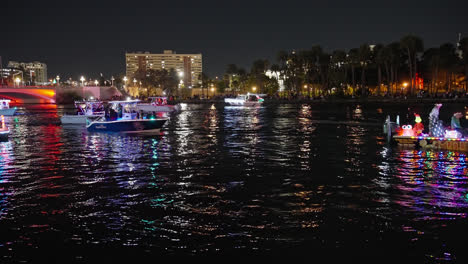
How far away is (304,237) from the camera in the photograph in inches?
444

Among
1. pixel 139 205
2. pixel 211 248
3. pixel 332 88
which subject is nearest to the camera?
pixel 211 248

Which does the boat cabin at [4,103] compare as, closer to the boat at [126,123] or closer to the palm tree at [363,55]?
the boat at [126,123]

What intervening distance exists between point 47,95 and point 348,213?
149800 millimetres

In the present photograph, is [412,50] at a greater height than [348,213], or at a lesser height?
greater

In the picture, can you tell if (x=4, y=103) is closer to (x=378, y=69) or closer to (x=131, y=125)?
(x=131, y=125)

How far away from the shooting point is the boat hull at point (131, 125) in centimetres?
3809

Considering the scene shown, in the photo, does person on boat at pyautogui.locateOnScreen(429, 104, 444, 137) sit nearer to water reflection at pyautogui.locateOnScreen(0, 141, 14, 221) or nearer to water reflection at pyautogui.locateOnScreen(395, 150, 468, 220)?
water reflection at pyautogui.locateOnScreen(395, 150, 468, 220)

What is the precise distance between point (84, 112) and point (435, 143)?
39.7 metres

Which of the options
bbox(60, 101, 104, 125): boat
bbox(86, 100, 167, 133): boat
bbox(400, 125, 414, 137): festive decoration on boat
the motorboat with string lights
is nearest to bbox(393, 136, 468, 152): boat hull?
the motorboat with string lights

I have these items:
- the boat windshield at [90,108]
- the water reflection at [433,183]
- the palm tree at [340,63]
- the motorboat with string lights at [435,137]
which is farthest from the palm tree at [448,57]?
the water reflection at [433,183]

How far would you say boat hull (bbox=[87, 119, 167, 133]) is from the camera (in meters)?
38.1

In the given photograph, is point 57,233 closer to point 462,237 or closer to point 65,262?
point 65,262

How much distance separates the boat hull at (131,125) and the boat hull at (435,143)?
804 inches

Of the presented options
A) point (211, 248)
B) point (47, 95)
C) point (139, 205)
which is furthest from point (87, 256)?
point (47, 95)
